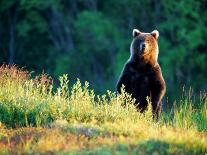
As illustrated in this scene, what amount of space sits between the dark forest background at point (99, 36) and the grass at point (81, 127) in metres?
21.6

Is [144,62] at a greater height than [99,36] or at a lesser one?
greater

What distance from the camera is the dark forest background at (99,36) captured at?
3834cm

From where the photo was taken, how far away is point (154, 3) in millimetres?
41719

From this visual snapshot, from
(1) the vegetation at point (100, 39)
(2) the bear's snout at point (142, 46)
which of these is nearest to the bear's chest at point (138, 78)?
(2) the bear's snout at point (142, 46)

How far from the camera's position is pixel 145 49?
14477 mm

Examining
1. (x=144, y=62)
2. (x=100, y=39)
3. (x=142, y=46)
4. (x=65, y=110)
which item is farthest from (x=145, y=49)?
(x=100, y=39)

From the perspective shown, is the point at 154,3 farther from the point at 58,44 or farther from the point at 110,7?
the point at 58,44

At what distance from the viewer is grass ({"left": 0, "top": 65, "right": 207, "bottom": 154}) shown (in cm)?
1006

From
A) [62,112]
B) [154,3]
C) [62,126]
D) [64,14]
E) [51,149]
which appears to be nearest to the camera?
[51,149]

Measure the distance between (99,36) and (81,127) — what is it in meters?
30.8

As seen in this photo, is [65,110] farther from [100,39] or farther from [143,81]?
[100,39]

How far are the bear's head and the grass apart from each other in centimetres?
145

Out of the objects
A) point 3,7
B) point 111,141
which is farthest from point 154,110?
point 3,7

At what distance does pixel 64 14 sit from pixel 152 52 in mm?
30752
